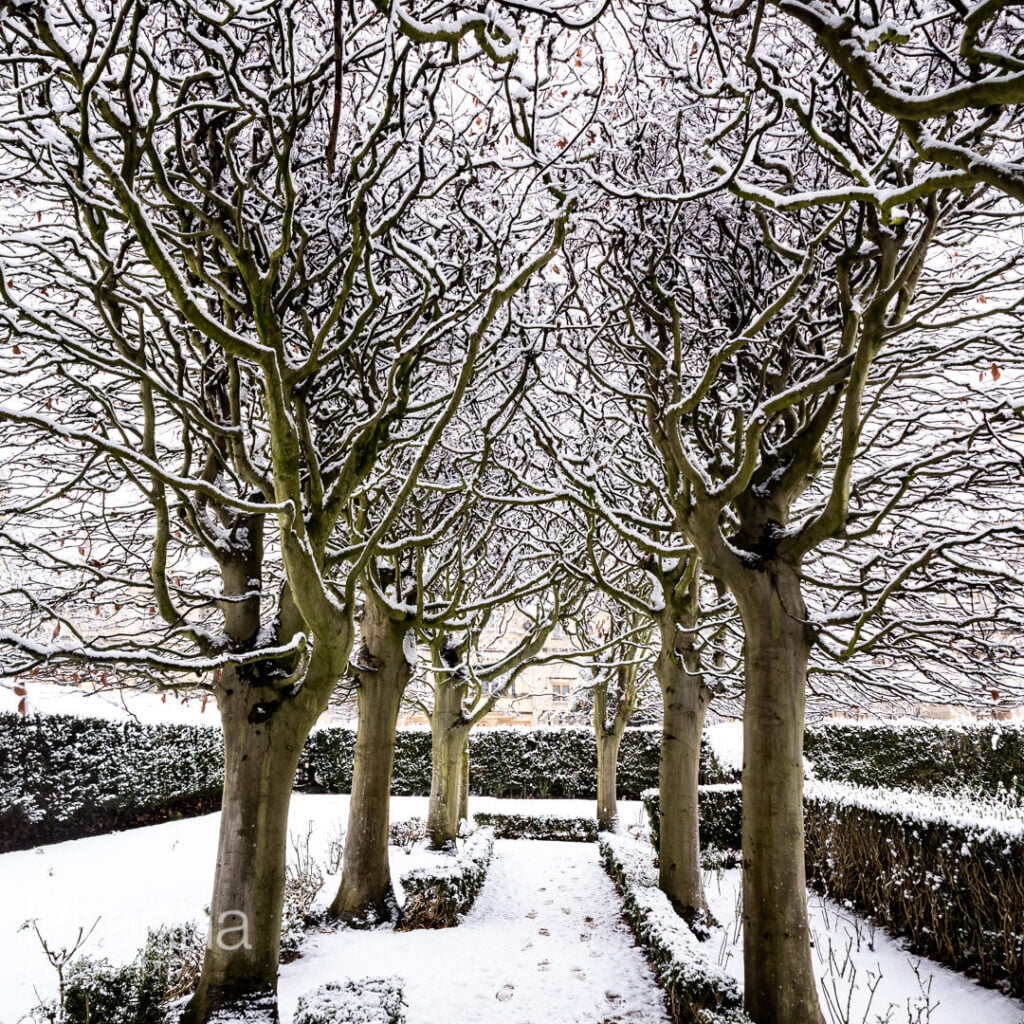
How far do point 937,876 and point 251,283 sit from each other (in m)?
8.70

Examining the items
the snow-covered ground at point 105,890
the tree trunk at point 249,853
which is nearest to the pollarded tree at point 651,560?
the tree trunk at point 249,853

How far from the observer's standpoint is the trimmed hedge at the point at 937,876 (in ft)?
21.2

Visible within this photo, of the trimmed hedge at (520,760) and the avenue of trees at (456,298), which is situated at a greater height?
the avenue of trees at (456,298)

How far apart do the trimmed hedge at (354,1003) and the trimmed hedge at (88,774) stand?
977cm

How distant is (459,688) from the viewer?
1097 cm

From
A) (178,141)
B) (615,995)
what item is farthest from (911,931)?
(178,141)

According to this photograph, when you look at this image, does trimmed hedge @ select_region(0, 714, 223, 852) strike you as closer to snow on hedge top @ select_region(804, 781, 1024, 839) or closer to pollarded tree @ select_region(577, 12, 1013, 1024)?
pollarded tree @ select_region(577, 12, 1013, 1024)

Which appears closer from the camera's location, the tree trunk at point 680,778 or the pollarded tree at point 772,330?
the pollarded tree at point 772,330

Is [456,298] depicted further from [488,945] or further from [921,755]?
[921,755]

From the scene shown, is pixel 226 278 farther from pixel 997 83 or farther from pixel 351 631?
pixel 997 83

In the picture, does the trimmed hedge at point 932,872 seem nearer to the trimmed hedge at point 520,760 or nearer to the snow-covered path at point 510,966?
the snow-covered path at point 510,966

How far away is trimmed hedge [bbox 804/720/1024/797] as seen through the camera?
13016mm

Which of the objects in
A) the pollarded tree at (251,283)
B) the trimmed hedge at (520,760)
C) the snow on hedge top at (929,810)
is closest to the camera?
the pollarded tree at (251,283)

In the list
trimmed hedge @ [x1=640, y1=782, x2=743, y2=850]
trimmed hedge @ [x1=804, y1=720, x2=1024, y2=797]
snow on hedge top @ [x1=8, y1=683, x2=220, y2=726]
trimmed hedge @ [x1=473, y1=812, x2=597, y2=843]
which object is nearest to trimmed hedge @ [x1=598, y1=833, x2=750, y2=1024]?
trimmed hedge @ [x1=640, y1=782, x2=743, y2=850]
